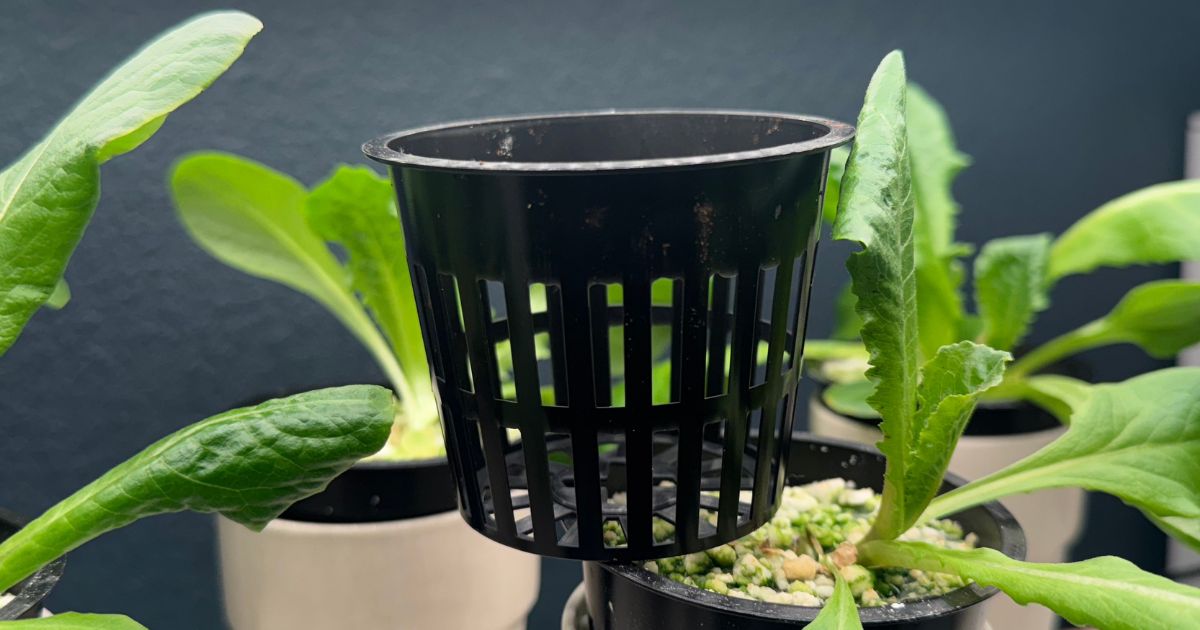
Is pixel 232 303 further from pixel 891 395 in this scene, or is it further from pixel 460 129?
pixel 891 395

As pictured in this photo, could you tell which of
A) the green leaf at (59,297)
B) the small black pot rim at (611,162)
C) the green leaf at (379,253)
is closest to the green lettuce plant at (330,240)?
the green leaf at (379,253)

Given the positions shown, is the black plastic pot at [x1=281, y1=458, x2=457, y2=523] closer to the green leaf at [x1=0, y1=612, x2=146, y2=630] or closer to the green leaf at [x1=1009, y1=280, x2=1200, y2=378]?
the green leaf at [x1=0, y1=612, x2=146, y2=630]

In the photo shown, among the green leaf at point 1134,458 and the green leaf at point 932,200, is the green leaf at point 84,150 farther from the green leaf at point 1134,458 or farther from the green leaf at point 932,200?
the green leaf at point 932,200

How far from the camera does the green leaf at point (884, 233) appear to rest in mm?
399

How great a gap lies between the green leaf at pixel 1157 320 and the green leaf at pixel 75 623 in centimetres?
73

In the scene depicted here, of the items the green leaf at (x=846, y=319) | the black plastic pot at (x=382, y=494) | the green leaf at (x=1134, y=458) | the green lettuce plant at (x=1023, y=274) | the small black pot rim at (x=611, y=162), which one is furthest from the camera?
the green leaf at (x=846, y=319)

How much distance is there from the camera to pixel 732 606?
0.43 metres

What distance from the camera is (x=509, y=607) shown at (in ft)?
2.42

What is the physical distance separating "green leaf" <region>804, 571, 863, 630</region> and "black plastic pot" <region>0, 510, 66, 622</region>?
346mm

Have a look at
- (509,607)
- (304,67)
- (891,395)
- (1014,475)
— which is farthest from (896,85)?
(304,67)

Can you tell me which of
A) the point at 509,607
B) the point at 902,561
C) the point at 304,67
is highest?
the point at 304,67

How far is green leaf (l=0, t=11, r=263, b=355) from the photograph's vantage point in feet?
1.41

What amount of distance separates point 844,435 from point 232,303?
0.55m

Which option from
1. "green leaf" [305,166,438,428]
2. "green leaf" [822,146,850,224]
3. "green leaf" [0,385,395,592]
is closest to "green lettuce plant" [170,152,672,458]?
"green leaf" [305,166,438,428]
